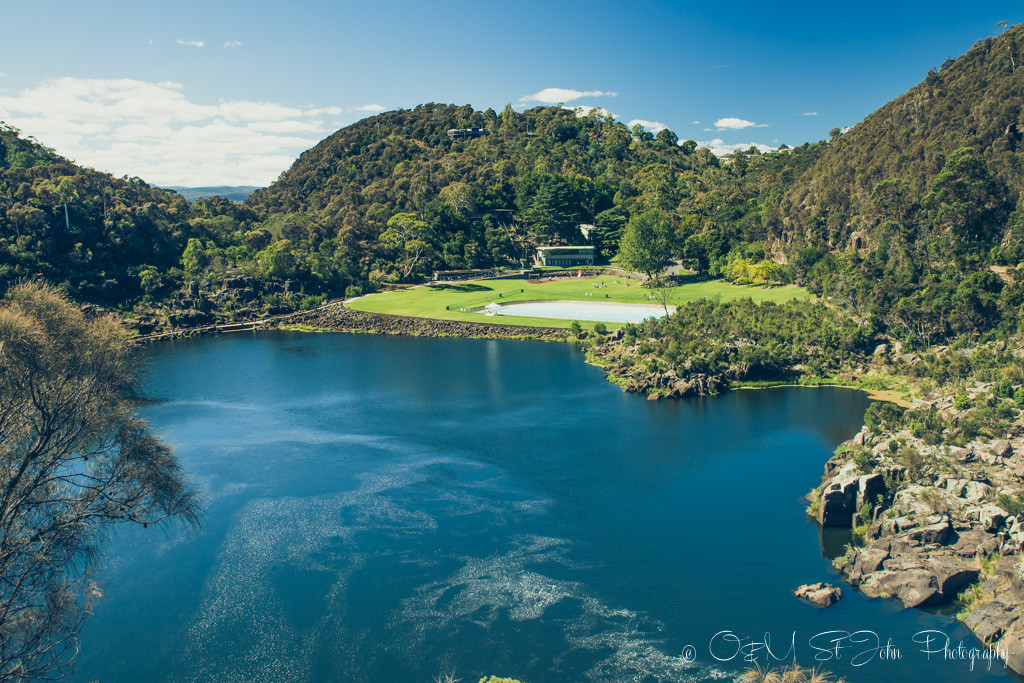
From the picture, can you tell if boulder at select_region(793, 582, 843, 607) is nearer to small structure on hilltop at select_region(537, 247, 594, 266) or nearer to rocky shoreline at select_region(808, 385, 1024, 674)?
rocky shoreline at select_region(808, 385, 1024, 674)

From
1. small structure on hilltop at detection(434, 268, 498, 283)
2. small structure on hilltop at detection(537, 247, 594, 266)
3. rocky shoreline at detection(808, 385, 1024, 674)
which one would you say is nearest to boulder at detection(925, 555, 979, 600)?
rocky shoreline at detection(808, 385, 1024, 674)

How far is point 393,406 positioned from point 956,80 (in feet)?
242

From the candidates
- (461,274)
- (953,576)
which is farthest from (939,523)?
(461,274)

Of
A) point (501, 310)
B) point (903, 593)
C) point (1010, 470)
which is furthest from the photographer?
point (501, 310)

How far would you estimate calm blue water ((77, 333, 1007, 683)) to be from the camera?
20.3 metres

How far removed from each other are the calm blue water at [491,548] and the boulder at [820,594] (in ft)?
1.27

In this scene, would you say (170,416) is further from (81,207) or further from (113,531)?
(81,207)

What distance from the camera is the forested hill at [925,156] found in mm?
58000

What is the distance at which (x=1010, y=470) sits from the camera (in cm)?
2550

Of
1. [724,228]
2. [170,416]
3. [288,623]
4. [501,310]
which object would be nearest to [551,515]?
[288,623]

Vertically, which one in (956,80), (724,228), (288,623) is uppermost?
(956,80)

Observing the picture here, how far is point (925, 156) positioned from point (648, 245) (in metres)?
30.3

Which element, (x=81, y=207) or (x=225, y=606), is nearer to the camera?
(x=225, y=606)

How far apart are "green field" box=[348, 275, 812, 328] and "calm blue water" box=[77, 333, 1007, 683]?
91.4 feet
